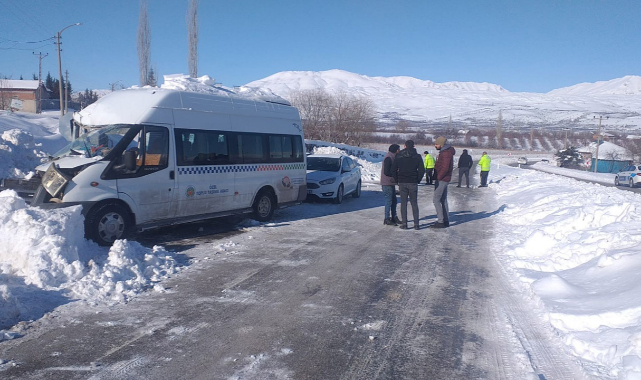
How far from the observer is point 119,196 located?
816 cm

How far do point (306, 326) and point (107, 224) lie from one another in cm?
461

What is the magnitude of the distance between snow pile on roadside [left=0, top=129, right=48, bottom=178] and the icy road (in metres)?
9.66

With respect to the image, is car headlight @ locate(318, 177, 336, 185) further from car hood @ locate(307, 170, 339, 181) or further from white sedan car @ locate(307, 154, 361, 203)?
car hood @ locate(307, 170, 339, 181)

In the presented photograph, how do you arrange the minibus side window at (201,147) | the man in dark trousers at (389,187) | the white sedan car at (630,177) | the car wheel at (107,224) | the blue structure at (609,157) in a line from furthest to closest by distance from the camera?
the blue structure at (609,157)
the white sedan car at (630,177)
the man in dark trousers at (389,187)
the minibus side window at (201,147)
the car wheel at (107,224)

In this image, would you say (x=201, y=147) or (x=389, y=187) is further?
(x=389, y=187)

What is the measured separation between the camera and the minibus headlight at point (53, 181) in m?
7.62

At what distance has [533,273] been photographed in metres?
7.27

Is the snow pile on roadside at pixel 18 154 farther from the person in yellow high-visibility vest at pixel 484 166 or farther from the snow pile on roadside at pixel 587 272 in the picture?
the person in yellow high-visibility vest at pixel 484 166

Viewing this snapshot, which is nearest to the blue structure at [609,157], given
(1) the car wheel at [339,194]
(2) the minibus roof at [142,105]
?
(1) the car wheel at [339,194]

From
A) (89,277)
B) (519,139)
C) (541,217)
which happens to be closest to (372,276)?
(89,277)

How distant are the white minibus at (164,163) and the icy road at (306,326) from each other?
1.23m

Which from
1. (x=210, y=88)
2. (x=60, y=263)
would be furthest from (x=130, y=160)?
(x=210, y=88)

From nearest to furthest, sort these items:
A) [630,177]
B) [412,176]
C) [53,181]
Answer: [53,181] < [412,176] < [630,177]

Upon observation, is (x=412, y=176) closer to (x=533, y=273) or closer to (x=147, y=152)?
(x=533, y=273)
